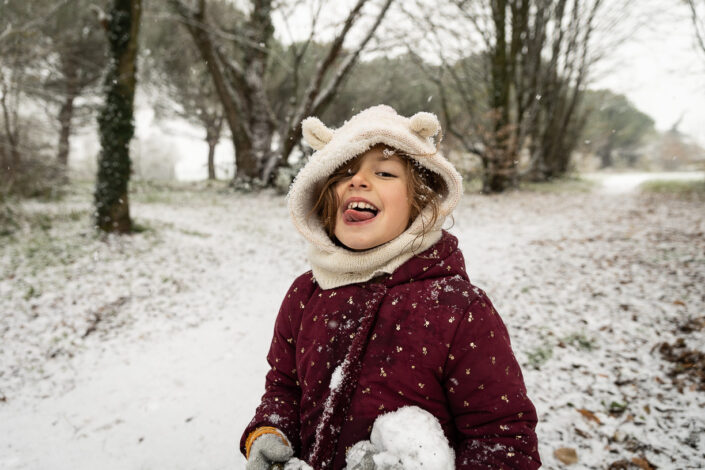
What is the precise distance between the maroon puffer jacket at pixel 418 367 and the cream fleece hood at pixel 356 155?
0.17 feet

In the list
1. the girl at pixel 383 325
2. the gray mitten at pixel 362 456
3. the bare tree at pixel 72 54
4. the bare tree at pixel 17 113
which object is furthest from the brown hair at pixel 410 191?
the bare tree at pixel 72 54

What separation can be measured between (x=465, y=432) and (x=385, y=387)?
0.97 ft

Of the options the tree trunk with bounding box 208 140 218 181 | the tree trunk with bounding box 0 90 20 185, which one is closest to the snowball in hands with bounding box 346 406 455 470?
the tree trunk with bounding box 0 90 20 185

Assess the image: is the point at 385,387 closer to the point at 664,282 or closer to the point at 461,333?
the point at 461,333

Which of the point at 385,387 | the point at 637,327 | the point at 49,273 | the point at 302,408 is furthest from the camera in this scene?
the point at 49,273

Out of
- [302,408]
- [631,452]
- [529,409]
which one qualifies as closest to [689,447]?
[631,452]

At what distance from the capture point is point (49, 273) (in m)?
5.91

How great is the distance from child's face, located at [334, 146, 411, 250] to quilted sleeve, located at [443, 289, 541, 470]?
1.40 feet

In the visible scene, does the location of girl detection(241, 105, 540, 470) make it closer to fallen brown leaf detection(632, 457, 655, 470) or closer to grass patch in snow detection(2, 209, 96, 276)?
fallen brown leaf detection(632, 457, 655, 470)

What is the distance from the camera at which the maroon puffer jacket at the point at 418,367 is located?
115cm

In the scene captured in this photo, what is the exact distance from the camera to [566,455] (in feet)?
8.74

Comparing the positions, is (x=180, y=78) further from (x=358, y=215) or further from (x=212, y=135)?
(x=358, y=215)

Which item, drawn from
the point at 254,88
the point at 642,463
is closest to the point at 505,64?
the point at 254,88

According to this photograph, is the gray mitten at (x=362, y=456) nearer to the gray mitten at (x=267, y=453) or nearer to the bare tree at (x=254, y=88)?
the gray mitten at (x=267, y=453)
